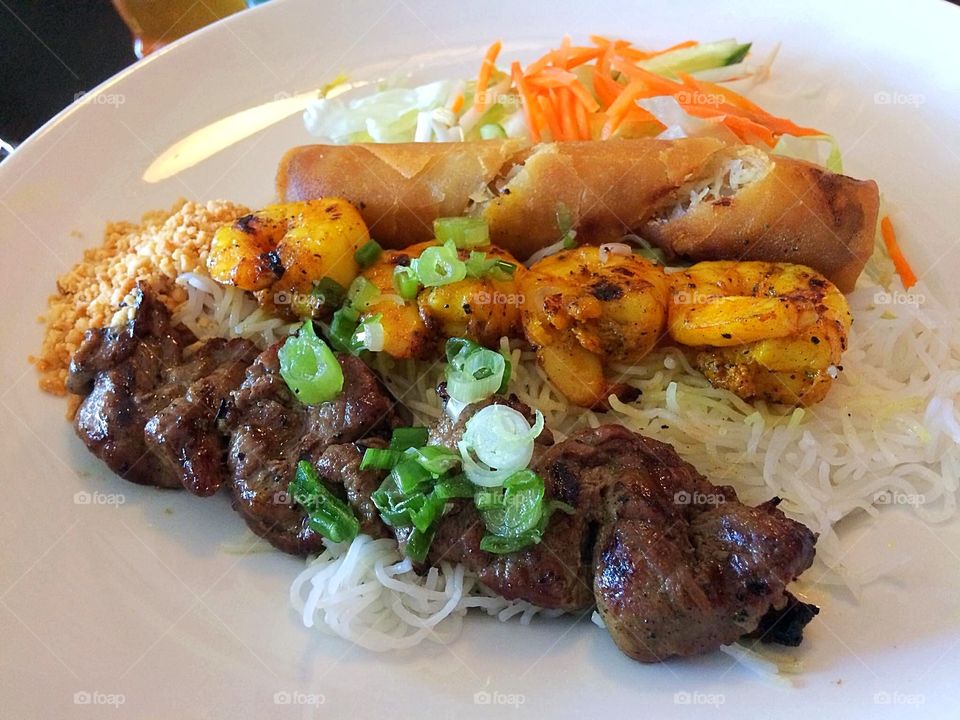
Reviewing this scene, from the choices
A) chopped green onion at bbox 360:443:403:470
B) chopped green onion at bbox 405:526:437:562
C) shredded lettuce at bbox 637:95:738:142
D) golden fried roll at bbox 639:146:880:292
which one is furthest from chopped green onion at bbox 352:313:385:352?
shredded lettuce at bbox 637:95:738:142

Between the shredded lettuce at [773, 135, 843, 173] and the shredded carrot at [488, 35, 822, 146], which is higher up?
the shredded carrot at [488, 35, 822, 146]

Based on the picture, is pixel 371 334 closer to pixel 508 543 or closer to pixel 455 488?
pixel 455 488

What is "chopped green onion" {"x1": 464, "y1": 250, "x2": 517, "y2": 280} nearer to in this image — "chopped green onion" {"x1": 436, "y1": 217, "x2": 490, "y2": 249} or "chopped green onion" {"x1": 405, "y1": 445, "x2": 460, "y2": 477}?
"chopped green onion" {"x1": 436, "y1": 217, "x2": 490, "y2": 249}

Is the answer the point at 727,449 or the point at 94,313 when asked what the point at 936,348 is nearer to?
the point at 727,449

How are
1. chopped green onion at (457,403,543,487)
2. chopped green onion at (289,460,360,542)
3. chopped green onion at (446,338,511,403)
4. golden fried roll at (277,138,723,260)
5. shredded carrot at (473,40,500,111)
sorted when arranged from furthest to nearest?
shredded carrot at (473,40,500,111)
golden fried roll at (277,138,723,260)
chopped green onion at (446,338,511,403)
chopped green onion at (289,460,360,542)
chopped green onion at (457,403,543,487)

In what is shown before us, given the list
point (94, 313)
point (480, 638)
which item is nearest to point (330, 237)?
point (94, 313)
